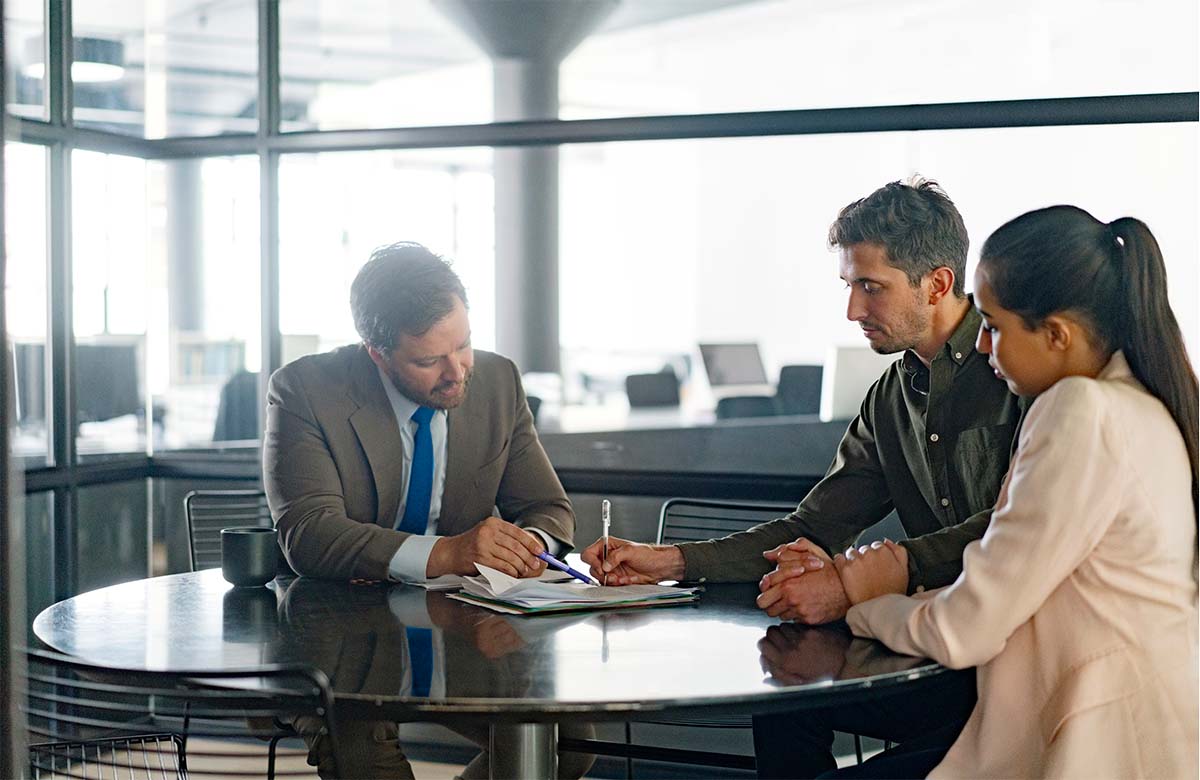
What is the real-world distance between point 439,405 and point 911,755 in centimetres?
120

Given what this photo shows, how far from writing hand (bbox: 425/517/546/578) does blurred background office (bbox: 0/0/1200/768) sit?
150 centimetres

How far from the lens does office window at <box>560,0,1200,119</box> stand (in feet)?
10.8

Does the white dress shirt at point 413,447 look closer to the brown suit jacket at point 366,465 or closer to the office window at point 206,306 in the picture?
the brown suit jacket at point 366,465

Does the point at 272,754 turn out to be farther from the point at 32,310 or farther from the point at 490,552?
the point at 32,310

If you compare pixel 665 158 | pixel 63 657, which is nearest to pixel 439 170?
pixel 665 158

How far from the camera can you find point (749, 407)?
446 centimetres

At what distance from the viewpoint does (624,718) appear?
1558mm

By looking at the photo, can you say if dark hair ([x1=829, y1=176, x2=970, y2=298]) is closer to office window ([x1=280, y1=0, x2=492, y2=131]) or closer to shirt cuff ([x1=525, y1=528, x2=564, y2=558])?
shirt cuff ([x1=525, y1=528, x2=564, y2=558])

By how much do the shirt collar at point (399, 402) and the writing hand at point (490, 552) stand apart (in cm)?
47

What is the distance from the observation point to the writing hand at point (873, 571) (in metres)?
1.96

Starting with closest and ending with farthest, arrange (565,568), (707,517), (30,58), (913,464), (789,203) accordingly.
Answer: (565,568), (913,464), (707,517), (30,58), (789,203)

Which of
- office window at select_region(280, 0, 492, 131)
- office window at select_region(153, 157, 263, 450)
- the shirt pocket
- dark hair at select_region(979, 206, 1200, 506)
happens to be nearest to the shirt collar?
the shirt pocket

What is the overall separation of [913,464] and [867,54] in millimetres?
→ 1640

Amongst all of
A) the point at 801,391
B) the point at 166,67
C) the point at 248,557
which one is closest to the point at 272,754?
the point at 248,557
